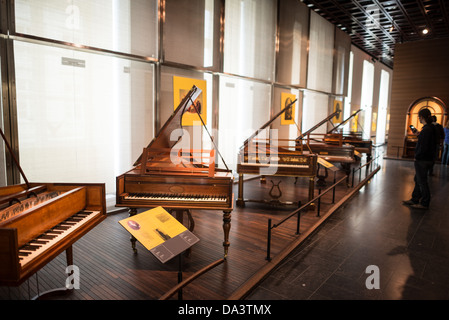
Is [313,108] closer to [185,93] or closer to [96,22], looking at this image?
[185,93]

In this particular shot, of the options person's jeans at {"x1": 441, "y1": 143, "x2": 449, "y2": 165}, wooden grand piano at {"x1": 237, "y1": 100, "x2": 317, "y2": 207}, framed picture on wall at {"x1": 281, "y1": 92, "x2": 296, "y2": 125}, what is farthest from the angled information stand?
person's jeans at {"x1": 441, "y1": 143, "x2": 449, "y2": 165}

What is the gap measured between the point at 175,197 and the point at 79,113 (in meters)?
2.46

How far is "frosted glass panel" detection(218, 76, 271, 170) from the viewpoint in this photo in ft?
23.9

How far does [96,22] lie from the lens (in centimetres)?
478

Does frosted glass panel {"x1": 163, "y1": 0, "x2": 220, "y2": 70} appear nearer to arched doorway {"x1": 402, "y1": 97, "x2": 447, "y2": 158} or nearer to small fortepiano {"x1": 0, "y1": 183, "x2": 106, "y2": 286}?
small fortepiano {"x1": 0, "y1": 183, "x2": 106, "y2": 286}

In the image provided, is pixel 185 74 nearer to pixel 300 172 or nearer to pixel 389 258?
pixel 300 172

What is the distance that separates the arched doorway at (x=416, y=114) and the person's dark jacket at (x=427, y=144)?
8.06 m

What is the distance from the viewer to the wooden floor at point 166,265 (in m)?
2.80

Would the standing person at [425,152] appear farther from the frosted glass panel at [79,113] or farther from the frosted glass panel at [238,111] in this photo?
the frosted glass panel at [79,113]

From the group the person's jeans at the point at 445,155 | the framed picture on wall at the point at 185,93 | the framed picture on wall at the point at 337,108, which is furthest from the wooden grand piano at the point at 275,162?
the person's jeans at the point at 445,155

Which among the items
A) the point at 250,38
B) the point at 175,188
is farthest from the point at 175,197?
the point at 250,38
